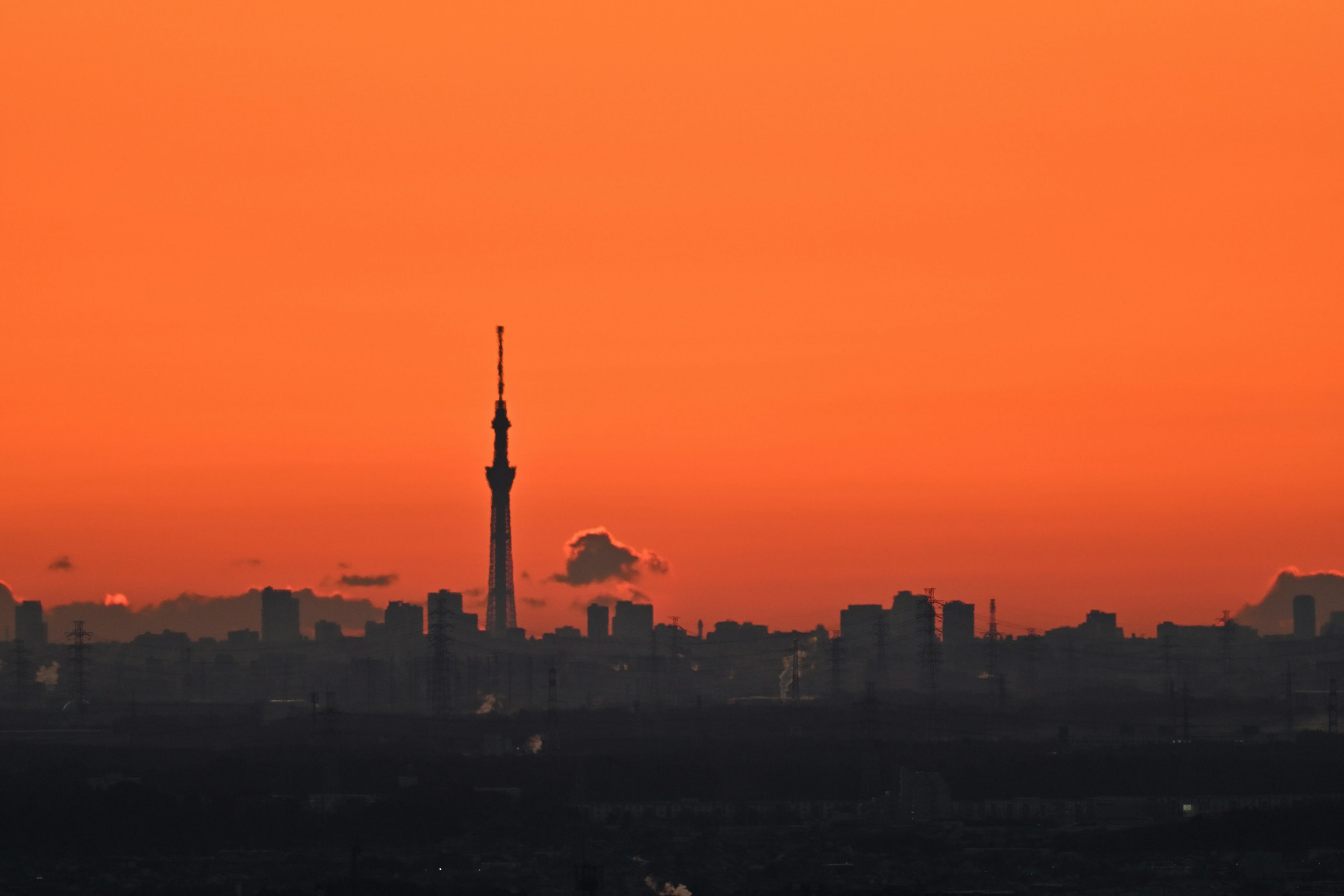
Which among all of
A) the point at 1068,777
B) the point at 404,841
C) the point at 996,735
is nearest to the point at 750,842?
the point at 404,841

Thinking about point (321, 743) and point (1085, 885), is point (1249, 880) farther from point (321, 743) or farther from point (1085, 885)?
point (321, 743)


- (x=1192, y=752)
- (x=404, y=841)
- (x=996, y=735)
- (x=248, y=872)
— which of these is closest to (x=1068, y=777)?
(x=1192, y=752)

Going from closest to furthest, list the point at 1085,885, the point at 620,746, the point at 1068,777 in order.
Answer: the point at 1085,885, the point at 1068,777, the point at 620,746

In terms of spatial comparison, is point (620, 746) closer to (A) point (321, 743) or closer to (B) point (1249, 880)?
(A) point (321, 743)

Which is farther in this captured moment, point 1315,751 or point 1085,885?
point 1315,751

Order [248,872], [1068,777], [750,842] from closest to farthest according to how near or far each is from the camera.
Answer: [248,872]
[750,842]
[1068,777]

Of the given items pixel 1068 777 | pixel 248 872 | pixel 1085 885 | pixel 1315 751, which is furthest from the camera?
pixel 1315 751
